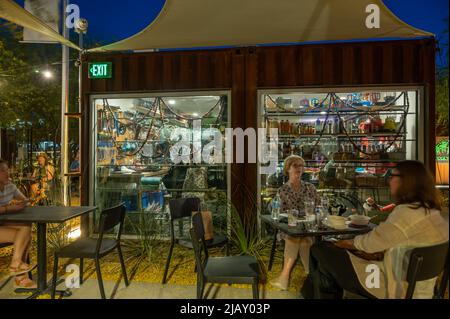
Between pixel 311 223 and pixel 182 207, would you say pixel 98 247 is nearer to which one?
pixel 182 207

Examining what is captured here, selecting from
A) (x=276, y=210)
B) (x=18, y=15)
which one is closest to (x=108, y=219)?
(x=276, y=210)

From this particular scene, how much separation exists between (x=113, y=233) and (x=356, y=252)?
3.91 m

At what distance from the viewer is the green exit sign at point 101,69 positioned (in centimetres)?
518

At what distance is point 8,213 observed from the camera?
3.39m

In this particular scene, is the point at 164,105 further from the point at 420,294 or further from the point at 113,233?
the point at 420,294

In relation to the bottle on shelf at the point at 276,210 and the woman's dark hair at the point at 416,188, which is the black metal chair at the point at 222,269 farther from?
the woman's dark hair at the point at 416,188

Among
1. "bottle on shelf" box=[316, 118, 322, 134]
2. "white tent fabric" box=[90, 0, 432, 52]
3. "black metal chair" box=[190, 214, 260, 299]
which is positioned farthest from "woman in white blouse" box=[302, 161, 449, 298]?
"bottle on shelf" box=[316, 118, 322, 134]

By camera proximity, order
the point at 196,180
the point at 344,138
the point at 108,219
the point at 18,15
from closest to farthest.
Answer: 1. the point at 108,219
2. the point at 18,15
3. the point at 196,180
4. the point at 344,138

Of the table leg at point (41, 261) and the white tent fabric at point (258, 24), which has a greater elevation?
the white tent fabric at point (258, 24)

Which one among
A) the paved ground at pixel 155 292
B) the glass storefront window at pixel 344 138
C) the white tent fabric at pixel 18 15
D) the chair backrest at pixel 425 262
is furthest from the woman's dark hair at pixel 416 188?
the white tent fabric at pixel 18 15

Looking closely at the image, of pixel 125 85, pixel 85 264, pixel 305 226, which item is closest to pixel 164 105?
pixel 125 85

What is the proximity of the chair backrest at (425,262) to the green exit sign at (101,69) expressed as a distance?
4.65 metres

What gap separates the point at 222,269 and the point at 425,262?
1456 mm

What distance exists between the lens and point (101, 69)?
5.18 m
